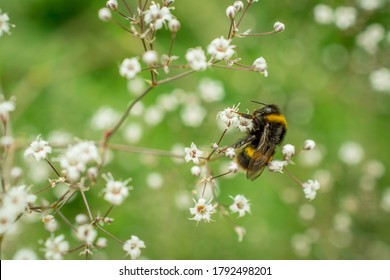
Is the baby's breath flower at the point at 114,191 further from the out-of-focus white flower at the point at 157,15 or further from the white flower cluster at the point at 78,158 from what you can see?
the out-of-focus white flower at the point at 157,15

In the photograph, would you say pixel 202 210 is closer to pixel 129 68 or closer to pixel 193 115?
pixel 129 68

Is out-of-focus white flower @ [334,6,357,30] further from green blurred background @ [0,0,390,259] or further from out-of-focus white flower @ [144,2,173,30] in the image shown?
out-of-focus white flower @ [144,2,173,30]

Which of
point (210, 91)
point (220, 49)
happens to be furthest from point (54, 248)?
point (210, 91)

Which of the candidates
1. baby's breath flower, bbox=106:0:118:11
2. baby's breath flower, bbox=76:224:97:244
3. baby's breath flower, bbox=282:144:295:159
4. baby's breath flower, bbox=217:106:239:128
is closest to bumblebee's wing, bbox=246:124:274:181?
baby's breath flower, bbox=282:144:295:159

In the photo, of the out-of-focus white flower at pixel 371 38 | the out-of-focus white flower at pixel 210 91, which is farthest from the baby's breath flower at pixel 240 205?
the out-of-focus white flower at pixel 371 38

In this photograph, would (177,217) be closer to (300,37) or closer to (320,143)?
(320,143)
